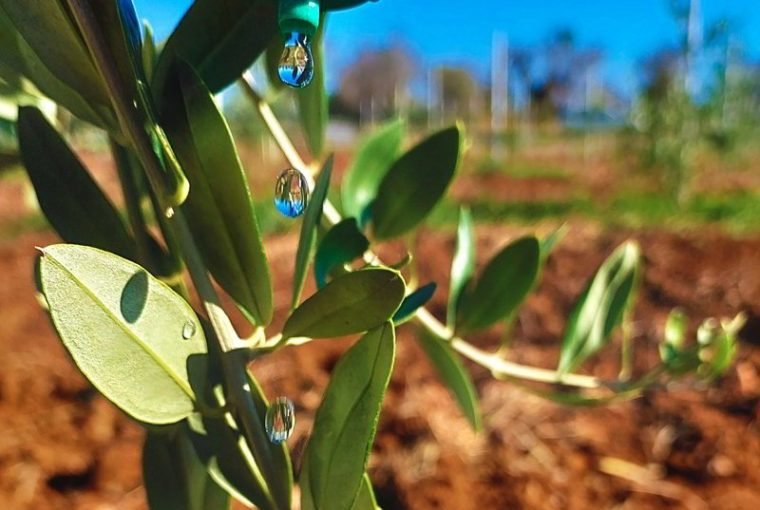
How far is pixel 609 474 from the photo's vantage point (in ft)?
2.91

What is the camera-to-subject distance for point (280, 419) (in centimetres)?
27

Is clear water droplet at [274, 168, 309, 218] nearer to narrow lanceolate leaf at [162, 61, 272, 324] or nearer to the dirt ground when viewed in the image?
narrow lanceolate leaf at [162, 61, 272, 324]

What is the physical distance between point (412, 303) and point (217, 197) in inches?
4.4

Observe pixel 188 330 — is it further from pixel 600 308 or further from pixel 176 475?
pixel 600 308

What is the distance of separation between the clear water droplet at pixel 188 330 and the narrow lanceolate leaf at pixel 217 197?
4 centimetres

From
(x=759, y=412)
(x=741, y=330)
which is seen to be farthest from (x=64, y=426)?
(x=741, y=330)

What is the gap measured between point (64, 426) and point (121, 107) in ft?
2.86

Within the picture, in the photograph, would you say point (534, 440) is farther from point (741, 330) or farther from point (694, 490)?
point (741, 330)

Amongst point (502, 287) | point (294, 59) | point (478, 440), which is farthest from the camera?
point (478, 440)

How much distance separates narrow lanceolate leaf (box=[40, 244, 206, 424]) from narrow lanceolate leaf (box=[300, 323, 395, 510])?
2.1 inches

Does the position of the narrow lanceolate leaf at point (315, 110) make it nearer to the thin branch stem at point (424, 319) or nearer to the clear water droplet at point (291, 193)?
the thin branch stem at point (424, 319)

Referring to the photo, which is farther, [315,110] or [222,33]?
[315,110]

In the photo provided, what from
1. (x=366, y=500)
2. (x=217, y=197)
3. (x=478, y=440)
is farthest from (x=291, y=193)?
(x=478, y=440)

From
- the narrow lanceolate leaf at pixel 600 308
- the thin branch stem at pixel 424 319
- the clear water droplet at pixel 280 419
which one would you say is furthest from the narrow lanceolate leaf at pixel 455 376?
the clear water droplet at pixel 280 419
